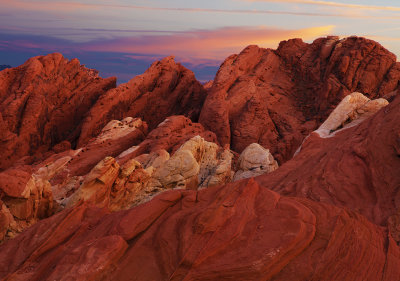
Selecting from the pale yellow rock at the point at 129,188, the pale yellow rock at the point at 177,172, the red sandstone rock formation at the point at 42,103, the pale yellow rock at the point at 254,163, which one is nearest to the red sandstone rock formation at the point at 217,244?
the pale yellow rock at the point at 129,188

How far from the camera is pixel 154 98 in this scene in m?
40.6

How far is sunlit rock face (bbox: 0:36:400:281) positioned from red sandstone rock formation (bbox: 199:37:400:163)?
0.51 ft

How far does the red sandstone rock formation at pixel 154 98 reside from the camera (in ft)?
120

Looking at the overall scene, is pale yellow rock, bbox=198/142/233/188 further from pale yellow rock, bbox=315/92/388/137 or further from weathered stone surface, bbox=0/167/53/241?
weathered stone surface, bbox=0/167/53/241

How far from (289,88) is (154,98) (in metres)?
16.6

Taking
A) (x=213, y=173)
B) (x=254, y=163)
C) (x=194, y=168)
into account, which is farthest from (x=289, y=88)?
(x=194, y=168)

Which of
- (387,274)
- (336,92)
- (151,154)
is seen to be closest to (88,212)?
(387,274)

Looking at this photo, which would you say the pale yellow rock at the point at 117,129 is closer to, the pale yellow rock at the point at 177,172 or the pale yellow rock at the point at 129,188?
the pale yellow rock at the point at 177,172

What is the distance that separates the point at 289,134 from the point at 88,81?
24879mm

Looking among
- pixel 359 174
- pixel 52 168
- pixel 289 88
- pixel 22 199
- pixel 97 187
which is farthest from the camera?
pixel 289 88

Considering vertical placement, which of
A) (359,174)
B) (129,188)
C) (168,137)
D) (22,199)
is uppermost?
(359,174)

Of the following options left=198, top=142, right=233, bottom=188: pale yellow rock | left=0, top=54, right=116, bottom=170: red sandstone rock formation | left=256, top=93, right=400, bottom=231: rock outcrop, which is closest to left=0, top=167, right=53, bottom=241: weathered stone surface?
left=198, top=142, right=233, bottom=188: pale yellow rock

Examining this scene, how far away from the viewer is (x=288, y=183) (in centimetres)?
1711

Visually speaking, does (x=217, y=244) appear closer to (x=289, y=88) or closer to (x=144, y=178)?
(x=144, y=178)
